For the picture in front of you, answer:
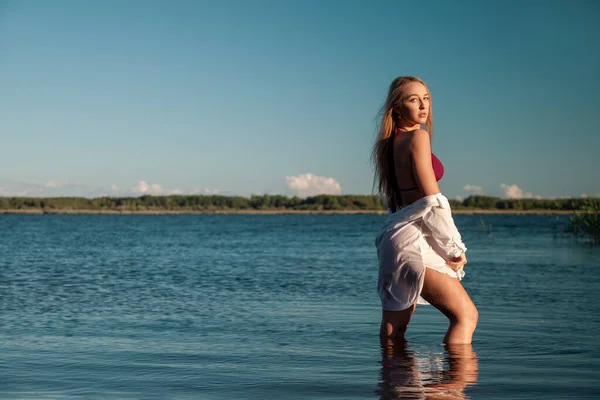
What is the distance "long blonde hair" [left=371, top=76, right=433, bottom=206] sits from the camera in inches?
211

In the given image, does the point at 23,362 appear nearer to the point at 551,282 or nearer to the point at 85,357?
the point at 85,357

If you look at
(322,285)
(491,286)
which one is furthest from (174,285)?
(491,286)

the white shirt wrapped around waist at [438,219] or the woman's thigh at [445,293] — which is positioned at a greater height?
the white shirt wrapped around waist at [438,219]

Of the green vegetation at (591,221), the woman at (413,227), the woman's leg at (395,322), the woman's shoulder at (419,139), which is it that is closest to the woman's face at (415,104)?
the woman at (413,227)

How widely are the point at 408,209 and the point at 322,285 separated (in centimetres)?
1119

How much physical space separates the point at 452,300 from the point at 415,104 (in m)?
A: 1.43

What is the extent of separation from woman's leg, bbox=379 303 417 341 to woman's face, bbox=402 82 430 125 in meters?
1.36

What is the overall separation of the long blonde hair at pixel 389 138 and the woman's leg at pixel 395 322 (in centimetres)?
81

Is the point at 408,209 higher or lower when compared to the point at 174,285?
higher

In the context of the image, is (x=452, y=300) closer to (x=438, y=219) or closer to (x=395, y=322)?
(x=395, y=322)

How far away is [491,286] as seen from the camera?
16.2 metres

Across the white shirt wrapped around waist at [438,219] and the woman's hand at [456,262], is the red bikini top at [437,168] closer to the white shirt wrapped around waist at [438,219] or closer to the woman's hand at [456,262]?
the white shirt wrapped around waist at [438,219]

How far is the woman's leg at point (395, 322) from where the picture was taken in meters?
5.38

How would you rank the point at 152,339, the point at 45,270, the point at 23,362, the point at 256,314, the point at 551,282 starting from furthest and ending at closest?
1. the point at 45,270
2. the point at 551,282
3. the point at 256,314
4. the point at 152,339
5. the point at 23,362
